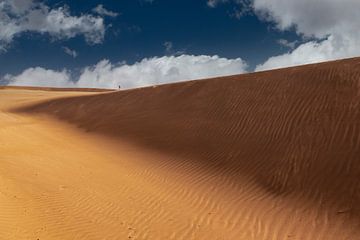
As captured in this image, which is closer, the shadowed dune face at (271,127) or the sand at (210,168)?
the sand at (210,168)

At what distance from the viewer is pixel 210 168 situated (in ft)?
40.7

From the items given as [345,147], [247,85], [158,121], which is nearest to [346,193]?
[345,147]

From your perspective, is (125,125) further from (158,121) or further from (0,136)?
(0,136)

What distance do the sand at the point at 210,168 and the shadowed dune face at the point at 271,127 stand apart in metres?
0.04

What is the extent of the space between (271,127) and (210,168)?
8.48 ft

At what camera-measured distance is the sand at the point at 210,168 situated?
27.7 feet

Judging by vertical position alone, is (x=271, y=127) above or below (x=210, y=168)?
above

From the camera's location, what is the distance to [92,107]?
971 inches

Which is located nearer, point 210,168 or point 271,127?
point 210,168

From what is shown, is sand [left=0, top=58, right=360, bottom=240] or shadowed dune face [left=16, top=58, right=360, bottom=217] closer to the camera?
sand [left=0, top=58, right=360, bottom=240]

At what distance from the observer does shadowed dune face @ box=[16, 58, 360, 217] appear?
10.0 meters

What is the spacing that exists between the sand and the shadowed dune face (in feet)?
0.14

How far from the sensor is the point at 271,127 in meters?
13.3

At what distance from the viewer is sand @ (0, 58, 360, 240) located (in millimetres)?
8453
